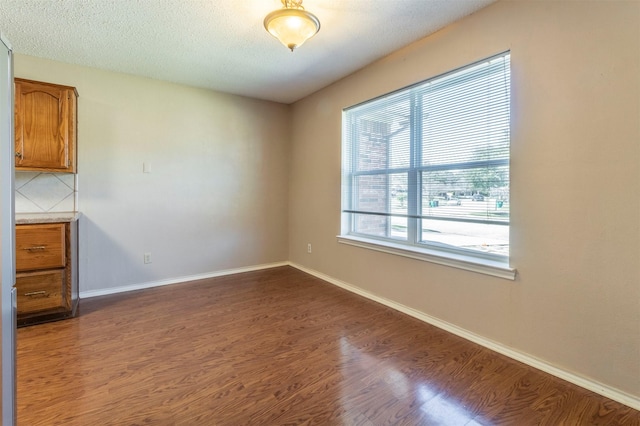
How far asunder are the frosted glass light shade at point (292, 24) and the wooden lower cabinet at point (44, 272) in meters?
2.45

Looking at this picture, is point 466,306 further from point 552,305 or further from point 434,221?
point 434,221

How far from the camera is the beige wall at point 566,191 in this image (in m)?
1.64

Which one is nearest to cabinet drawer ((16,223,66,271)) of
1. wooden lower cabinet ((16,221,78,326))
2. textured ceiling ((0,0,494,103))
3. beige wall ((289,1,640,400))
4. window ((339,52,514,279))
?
wooden lower cabinet ((16,221,78,326))

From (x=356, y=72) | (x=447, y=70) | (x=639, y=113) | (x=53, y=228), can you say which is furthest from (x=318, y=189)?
(x=639, y=113)

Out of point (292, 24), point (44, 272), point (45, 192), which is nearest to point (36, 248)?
point (44, 272)

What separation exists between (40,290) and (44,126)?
1.49 m

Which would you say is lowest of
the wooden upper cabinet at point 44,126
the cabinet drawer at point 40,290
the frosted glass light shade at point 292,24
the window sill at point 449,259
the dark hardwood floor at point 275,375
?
the dark hardwood floor at point 275,375

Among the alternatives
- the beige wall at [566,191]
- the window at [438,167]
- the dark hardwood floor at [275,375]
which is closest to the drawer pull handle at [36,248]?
the dark hardwood floor at [275,375]

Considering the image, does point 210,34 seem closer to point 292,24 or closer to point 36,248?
point 292,24

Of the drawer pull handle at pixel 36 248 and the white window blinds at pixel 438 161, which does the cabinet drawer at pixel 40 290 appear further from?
the white window blinds at pixel 438 161

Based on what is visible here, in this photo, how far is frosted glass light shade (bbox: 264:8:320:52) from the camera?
1948mm

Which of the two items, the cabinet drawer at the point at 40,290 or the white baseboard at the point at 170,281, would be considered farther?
the white baseboard at the point at 170,281

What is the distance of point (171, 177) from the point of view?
3746 millimetres

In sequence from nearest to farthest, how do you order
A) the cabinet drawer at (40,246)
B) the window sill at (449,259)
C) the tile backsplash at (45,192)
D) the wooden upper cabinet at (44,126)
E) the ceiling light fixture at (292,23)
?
the ceiling light fixture at (292,23), the window sill at (449,259), the cabinet drawer at (40,246), the wooden upper cabinet at (44,126), the tile backsplash at (45,192)
